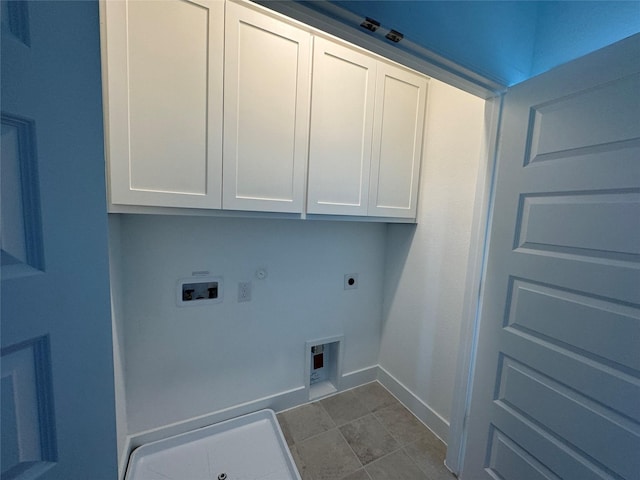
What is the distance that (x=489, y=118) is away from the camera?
1.17 m

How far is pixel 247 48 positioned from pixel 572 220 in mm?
1504

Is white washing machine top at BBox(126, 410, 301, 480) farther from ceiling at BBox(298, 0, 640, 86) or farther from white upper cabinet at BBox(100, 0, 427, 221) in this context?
ceiling at BBox(298, 0, 640, 86)

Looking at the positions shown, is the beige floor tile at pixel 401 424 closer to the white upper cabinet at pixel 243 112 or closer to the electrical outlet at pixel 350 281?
the electrical outlet at pixel 350 281

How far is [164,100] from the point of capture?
104cm

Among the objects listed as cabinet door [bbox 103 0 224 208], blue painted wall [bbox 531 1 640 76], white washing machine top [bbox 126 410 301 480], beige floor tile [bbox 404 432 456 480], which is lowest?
beige floor tile [bbox 404 432 456 480]

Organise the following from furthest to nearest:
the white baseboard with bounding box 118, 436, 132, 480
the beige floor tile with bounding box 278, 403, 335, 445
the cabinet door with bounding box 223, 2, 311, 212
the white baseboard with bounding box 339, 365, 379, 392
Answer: the white baseboard with bounding box 339, 365, 379, 392 < the beige floor tile with bounding box 278, 403, 335, 445 < the white baseboard with bounding box 118, 436, 132, 480 < the cabinet door with bounding box 223, 2, 311, 212

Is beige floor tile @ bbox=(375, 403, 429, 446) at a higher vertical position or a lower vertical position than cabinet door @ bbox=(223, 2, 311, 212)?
lower

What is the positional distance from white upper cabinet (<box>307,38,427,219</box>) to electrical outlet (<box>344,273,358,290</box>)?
23.4 inches

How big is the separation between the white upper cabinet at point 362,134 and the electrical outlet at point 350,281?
0.59 metres

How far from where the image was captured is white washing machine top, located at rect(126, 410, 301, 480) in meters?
1.31

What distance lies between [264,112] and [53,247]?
1.03 m

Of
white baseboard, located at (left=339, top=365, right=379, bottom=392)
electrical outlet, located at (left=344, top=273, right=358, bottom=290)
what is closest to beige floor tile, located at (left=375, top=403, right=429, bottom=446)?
white baseboard, located at (left=339, top=365, right=379, bottom=392)

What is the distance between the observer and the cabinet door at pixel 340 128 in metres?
1.33

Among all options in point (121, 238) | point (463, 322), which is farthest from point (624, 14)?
point (121, 238)
